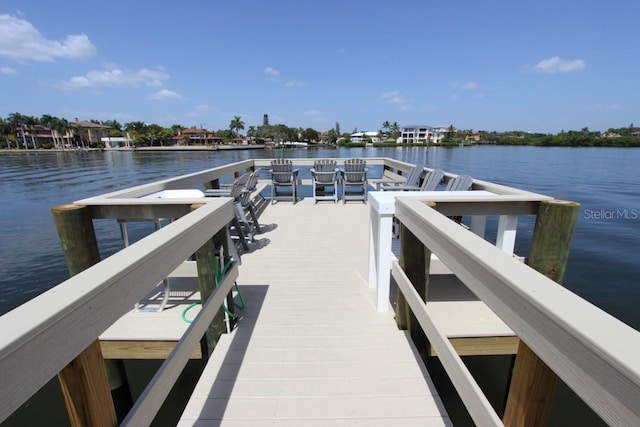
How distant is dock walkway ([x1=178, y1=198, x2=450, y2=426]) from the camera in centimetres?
153

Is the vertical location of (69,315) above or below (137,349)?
above

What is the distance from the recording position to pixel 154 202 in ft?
6.18

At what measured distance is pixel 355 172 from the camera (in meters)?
6.23

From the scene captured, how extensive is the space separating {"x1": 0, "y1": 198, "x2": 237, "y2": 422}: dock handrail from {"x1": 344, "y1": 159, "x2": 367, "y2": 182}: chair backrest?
17.2ft

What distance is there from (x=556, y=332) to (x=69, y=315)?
107 centimetres

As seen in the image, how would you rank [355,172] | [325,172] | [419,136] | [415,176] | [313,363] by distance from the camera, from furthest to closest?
[419,136] < [355,172] < [325,172] < [415,176] < [313,363]

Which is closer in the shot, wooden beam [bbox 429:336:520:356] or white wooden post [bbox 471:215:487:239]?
wooden beam [bbox 429:336:520:356]

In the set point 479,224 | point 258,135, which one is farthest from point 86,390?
point 258,135

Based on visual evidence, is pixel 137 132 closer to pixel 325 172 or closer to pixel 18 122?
pixel 18 122

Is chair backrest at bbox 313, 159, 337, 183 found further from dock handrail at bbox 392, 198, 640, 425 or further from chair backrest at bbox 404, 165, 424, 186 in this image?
dock handrail at bbox 392, 198, 640, 425

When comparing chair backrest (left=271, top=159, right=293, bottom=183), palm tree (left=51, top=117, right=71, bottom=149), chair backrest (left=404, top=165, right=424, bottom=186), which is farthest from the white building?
chair backrest (left=404, top=165, right=424, bottom=186)

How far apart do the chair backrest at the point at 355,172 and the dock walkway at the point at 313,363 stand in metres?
3.30

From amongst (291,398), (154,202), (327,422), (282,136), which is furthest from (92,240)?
(282,136)

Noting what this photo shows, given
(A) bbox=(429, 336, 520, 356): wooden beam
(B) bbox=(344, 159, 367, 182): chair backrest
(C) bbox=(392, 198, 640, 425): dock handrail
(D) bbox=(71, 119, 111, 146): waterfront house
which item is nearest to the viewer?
(C) bbox=(392, 198, 640, 425): dock handrail
